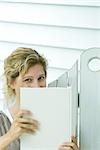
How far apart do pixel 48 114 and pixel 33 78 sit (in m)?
0.31

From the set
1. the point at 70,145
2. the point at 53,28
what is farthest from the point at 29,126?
the point at 53,28

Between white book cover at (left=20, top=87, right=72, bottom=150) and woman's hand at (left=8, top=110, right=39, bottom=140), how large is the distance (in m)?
0.02

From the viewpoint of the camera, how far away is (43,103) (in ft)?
4.59

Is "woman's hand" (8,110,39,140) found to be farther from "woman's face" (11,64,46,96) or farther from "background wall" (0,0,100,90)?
"background wall" (0,0,100,90)

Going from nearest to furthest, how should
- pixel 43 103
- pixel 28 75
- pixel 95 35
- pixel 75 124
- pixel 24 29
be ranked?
pixel 43 103
pixel 75 124
pixel 28 75
pixel 95 35
pixel 24 29

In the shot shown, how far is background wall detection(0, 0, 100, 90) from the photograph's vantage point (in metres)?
2.14

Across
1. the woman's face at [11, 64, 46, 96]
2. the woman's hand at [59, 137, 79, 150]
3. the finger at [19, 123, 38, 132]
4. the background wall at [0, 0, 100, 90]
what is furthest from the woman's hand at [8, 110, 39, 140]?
the background wall at [0, 0, 100, 90]

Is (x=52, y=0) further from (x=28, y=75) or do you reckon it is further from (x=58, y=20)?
(x=28, y=75)

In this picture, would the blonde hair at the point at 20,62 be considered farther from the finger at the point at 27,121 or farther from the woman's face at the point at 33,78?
the finger at the point at 27,121

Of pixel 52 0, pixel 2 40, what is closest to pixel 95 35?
pixel 52 0

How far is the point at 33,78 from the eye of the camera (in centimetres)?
169

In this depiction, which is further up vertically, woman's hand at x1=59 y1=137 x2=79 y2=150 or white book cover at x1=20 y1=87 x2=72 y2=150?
white book cover at x1=20 y1=87 x2=72 y2=150

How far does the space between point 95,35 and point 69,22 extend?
0.53ft

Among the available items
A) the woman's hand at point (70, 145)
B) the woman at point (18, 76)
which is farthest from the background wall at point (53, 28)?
the woman's hand at point (70, 145)
